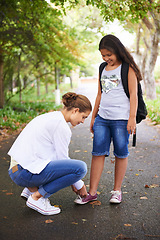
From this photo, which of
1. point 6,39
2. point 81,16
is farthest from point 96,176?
point 81,16

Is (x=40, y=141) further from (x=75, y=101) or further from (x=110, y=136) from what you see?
(x=110, y=136)

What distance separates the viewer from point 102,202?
366 centimetres

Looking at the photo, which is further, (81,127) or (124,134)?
(81,127)

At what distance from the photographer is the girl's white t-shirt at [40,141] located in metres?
3.04

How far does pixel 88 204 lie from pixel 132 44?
786 inches

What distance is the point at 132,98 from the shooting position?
335cm

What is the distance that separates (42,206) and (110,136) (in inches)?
44.6

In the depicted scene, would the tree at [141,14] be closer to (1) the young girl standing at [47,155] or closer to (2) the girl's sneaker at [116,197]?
(1) the young girl standing at [47,155]

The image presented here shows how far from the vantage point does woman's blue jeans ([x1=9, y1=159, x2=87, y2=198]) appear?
310 centimetres

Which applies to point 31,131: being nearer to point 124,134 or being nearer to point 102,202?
point 124,134

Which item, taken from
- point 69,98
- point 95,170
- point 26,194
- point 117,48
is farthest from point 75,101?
point 26,194

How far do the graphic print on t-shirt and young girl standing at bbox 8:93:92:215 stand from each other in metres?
0.45

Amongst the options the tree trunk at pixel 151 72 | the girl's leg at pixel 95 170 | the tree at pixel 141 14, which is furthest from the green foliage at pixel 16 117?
the girl's leg at pixel 95 170

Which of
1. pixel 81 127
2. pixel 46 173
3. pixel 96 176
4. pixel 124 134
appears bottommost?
pixel 81 127
